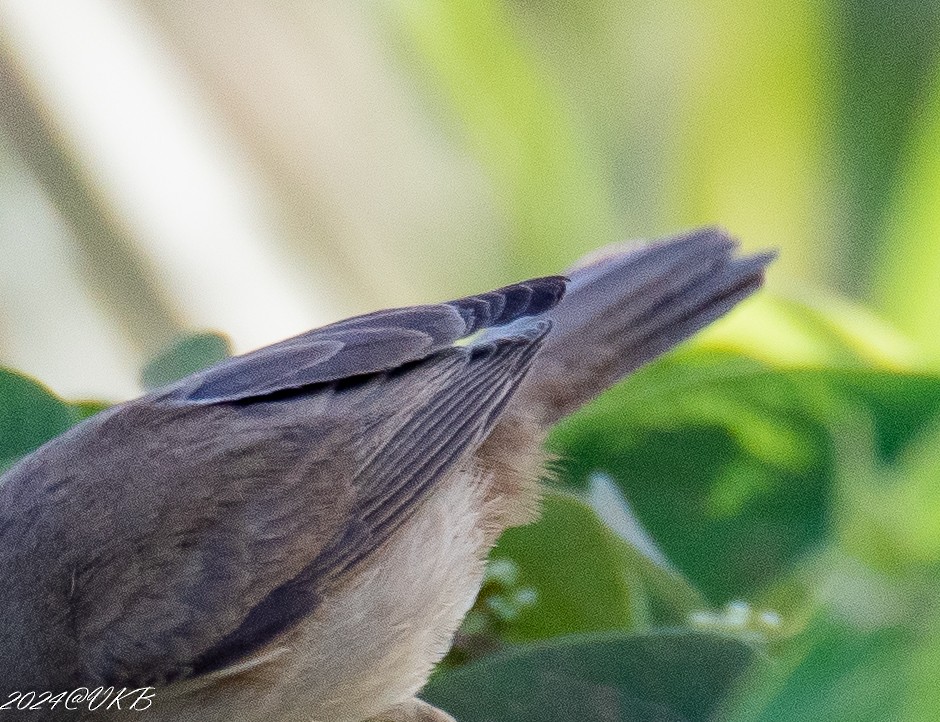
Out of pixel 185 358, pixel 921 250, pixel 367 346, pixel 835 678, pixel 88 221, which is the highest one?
pixel 88 221

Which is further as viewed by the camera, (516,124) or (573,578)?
(516,124)

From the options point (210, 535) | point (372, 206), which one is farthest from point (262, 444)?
point (372, 206)

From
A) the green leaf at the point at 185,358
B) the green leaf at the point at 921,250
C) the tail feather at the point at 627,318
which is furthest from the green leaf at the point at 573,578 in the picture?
the green leaf at the point at 921,250

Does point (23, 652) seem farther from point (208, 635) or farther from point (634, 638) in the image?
point (634, 638)

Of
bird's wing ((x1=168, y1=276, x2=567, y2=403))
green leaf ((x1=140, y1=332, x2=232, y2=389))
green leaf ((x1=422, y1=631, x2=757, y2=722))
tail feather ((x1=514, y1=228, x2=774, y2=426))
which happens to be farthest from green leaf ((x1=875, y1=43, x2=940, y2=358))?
green leaf ((x1=140, y1=332, x2=232, y2=389))

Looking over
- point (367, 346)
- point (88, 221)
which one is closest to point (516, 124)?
point (88, 221)

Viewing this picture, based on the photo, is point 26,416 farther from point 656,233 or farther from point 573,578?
point 656,233
